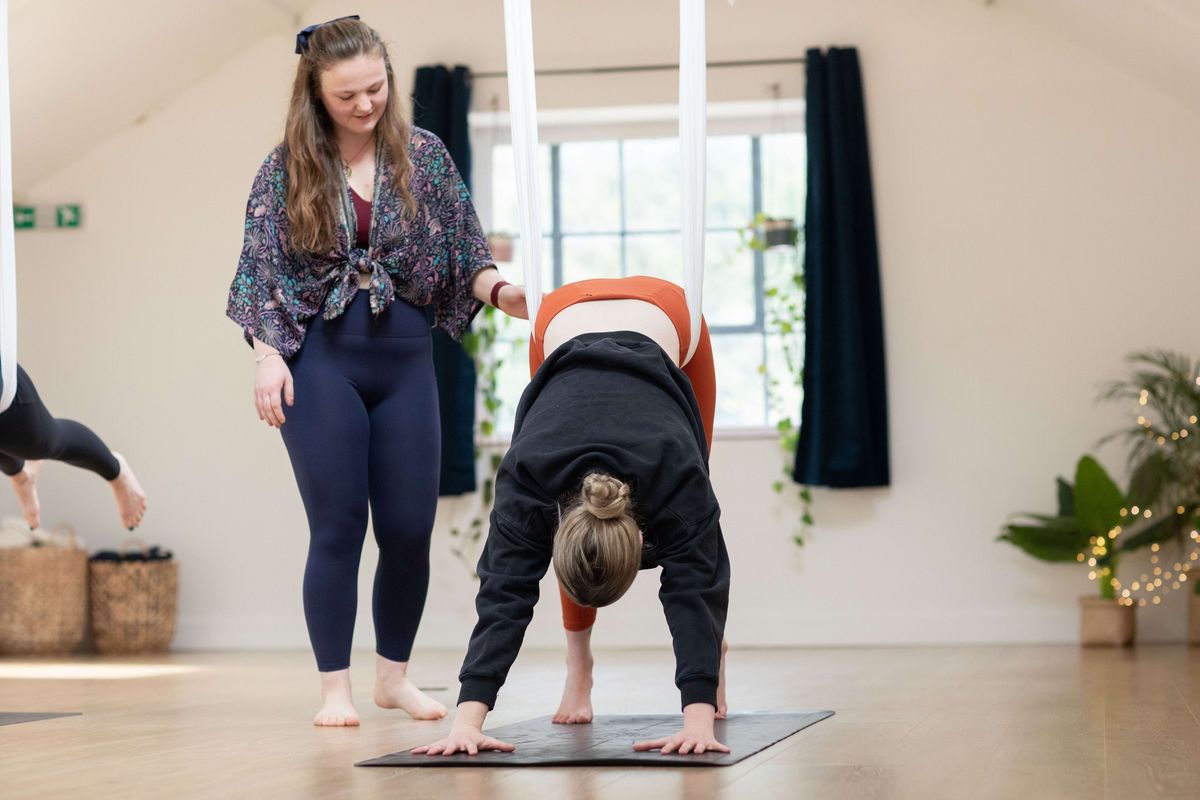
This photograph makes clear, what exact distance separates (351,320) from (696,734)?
1181 millimetres

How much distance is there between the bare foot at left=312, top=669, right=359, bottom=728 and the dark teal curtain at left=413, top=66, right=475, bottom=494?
8.50ft

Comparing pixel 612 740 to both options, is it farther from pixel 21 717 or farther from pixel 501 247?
pixel 501 247

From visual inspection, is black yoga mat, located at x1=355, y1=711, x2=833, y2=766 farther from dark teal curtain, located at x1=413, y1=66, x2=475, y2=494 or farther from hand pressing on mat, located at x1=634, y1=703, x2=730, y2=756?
dark teal curtain, located at x1=413, y1=66, x2=475, y2=494

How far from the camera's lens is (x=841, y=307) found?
5.28 metres

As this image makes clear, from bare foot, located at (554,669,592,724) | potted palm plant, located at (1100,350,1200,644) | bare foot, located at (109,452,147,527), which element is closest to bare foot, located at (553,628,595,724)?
bare foot, located at (554,669,592,724)

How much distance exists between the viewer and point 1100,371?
5.28 meters

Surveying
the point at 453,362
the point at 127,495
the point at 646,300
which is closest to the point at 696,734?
the point at 646,300

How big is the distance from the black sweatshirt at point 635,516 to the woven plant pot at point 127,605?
3704 mm

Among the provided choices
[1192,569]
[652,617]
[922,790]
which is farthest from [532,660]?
[922,790]

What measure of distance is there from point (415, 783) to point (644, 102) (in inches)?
160

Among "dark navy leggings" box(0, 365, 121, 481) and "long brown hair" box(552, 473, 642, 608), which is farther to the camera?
"dark navy leggings" box(0, 365, 121, 481)

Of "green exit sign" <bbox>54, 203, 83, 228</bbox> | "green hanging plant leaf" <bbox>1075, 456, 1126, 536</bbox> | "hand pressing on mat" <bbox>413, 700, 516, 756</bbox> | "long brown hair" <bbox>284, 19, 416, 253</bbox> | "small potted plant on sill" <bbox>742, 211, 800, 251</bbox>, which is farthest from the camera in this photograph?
"green exit sign" <bbox>54, 203, 83, 228</bbox>

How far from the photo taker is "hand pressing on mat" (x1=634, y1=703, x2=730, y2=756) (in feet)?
6.82

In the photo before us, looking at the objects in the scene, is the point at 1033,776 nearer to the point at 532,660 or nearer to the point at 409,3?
the point at 532,660
